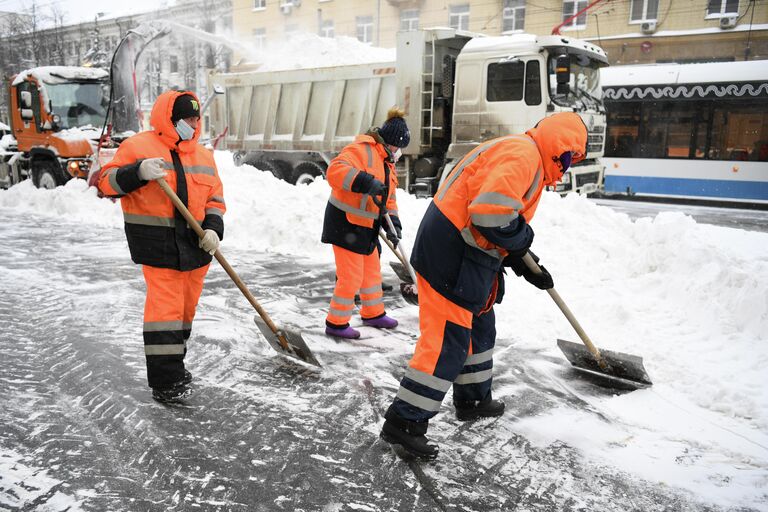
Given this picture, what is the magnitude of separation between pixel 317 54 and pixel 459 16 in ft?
50.4

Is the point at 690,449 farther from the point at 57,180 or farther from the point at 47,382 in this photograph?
the point at 57,180

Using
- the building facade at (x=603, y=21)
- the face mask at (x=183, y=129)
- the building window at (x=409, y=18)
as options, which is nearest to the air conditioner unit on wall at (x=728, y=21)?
the building facade at (x=603, y=21)

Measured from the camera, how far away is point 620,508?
2.53 meters

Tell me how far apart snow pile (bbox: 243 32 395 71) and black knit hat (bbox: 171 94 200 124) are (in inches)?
352

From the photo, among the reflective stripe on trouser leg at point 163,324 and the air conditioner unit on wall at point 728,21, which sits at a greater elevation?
the air conditioner unit on wall at point 728,21

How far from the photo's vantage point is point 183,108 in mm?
3305

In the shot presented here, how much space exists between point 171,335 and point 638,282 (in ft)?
14.2

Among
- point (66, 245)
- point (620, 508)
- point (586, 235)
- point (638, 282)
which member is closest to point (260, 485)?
point (620, 508)

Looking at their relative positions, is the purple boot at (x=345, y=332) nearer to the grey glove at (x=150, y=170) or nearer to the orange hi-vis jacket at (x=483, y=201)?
the orange hi-vis jacket at (x=483, y=201)

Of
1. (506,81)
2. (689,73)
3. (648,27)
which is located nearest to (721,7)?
(648,27)

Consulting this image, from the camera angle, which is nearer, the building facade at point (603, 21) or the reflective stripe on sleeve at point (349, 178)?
the reflective stripe on sleeve at point (349, 178)

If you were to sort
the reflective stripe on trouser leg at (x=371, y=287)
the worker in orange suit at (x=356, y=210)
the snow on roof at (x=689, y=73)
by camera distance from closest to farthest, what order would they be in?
the worker in orange suit at (x=356, y=210), the reflective stripe on trouser leg at (x=371, y=287), the snow on roof at (x=689, y=73)

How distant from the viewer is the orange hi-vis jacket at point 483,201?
2.62 meters

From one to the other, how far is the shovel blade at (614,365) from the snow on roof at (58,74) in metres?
11.6
